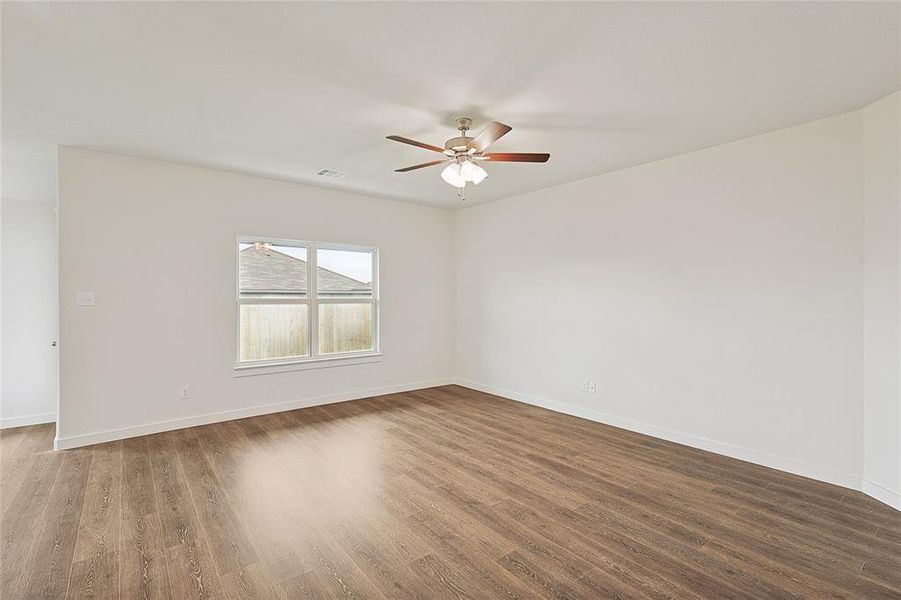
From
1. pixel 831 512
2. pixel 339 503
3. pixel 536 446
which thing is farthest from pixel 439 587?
pixel 831 512

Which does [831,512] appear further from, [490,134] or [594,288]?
[490,134]

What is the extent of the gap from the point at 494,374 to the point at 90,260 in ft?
15.5

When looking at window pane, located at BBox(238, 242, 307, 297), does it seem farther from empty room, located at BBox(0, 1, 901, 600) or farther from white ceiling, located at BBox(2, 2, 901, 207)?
white ceiling, located at BBox(2, 2, 901, 207)

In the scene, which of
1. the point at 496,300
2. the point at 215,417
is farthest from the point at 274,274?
the point at 496,300

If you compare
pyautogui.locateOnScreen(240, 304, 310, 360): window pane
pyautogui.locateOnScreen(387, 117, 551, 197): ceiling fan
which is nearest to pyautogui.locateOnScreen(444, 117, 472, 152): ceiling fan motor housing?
pyautogui.locateOnScreen(387, 117, 551, 197): ceiling fan

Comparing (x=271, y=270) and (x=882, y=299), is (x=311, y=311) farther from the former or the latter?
(x=882, y=299)

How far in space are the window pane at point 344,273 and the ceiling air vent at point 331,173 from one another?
1.06 m

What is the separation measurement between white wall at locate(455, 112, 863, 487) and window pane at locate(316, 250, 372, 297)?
2.08m

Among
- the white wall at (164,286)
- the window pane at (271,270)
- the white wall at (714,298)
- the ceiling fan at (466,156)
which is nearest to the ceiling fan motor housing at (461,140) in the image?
the ceiling fan at (466,156)

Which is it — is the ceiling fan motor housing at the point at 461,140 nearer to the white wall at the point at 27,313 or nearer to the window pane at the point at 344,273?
the window pane at the point at 344,273

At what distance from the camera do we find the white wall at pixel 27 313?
4699 mm

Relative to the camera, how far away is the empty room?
6.95 feet

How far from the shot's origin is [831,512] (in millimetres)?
2680

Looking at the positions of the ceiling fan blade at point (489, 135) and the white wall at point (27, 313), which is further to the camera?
the white wall at point (27, 313)
